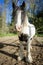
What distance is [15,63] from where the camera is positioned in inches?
141

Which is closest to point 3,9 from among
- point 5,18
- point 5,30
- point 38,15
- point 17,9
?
point 5,18

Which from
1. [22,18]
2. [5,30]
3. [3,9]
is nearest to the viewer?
[22,18]

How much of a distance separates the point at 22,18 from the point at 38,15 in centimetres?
1684

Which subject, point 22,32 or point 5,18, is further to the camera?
point 5,18

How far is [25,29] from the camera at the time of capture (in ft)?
11.1

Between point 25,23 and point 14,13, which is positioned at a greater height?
point 14,13

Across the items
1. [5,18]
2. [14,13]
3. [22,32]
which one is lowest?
[5,18]

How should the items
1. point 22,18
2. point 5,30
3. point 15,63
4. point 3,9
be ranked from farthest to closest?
1. point 3,9
2. point 5,30
3. point 15,63
4. point 22,18

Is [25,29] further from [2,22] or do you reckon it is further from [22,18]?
[2,22]

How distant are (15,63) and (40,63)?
24.0 inches

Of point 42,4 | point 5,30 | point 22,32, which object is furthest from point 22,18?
point 42,4

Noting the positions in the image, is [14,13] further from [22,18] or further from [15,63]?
[15,63]

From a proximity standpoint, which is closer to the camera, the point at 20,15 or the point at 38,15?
the point at 20,15

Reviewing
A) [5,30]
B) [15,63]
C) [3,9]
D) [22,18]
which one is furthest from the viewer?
[3,9]
